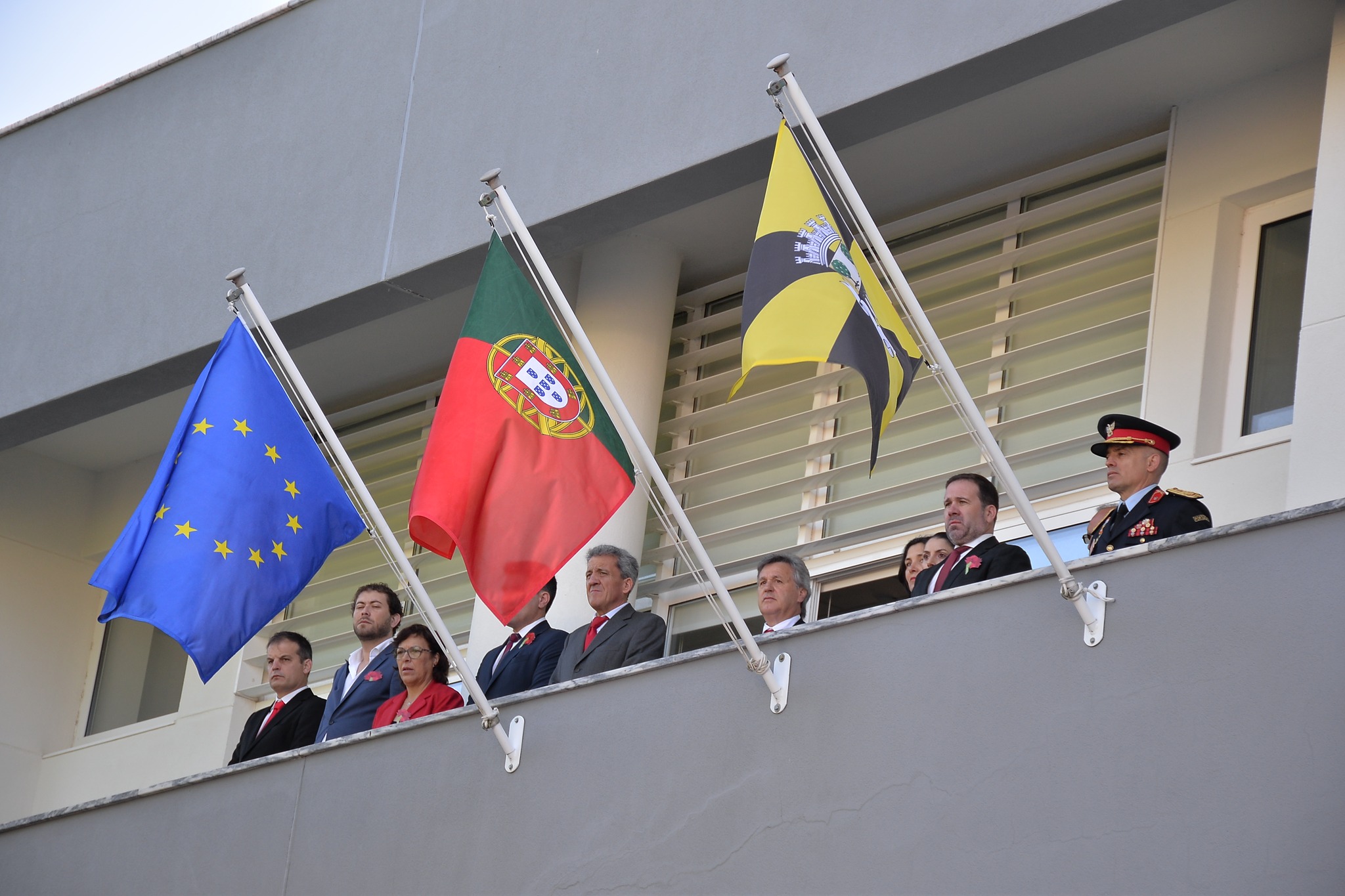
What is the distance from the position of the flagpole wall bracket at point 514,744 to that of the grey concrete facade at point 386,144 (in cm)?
256

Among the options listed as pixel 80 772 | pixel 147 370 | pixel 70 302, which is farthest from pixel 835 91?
pixel 80 772

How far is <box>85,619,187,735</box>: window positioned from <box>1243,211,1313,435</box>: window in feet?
22.3

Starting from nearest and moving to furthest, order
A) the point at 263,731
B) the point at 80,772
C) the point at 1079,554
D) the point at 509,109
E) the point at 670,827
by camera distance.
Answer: the point at 670,827
the point at 1079,554
the point at 263,731
the point at 509,109
the point at 80,772

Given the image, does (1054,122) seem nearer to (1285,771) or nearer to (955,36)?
(955,36)

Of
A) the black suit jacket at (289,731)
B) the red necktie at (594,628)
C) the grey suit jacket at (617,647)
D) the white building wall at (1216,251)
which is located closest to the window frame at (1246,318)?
the white building wall at (1216,251)

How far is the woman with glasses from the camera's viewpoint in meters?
7.39

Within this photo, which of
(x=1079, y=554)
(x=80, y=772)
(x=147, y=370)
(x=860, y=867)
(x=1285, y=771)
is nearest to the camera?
(x=1285, y=771)

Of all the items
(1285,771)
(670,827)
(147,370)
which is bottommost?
(1285,771)

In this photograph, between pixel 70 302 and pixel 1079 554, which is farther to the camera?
pixel 70 302

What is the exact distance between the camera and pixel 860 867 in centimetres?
561

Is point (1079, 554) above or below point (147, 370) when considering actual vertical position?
below

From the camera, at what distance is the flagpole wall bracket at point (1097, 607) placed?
5.41 meters

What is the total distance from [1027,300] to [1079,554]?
1391mm

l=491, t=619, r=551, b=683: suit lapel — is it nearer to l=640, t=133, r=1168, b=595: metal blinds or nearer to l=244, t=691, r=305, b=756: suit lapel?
l=244, t=691, r=305, b=756: suit lapel
